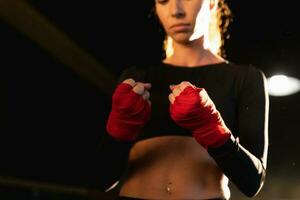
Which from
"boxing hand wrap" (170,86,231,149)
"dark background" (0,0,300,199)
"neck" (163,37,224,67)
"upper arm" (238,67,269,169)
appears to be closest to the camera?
"boxing hand wrap" (170,86,231,149)

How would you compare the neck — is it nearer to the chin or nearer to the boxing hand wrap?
the chin

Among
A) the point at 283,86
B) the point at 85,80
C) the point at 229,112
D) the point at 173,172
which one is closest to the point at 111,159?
the point at 173,172

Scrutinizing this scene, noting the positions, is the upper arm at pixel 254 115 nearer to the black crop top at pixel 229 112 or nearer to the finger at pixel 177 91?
the black crop top at pixel 229 112

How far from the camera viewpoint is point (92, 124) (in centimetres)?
225

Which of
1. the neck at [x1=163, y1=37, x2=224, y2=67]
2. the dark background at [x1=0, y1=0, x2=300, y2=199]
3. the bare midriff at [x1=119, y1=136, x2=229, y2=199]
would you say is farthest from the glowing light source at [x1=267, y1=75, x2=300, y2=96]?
the bare midriff at [x1=119, y1=136, x2=229, y2=199]

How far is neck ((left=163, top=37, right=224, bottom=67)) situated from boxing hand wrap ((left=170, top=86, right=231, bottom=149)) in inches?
8.5

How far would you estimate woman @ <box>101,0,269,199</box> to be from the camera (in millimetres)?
707

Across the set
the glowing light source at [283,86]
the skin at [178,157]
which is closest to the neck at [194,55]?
the skin at [178,157]

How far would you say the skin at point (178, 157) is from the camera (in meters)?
0.77

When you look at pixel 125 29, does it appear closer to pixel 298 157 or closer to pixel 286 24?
pixel 286 24

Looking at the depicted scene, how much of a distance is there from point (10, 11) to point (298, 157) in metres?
1.26

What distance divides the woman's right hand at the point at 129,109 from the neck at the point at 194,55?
0.18 metres

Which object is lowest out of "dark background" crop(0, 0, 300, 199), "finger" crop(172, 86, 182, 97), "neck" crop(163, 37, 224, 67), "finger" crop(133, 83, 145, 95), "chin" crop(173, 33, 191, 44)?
"dark background" crop(0, 0, 300, 199)

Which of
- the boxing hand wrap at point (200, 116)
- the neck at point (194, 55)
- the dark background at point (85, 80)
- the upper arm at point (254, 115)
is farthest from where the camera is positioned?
the dark background at point (85, 80)
